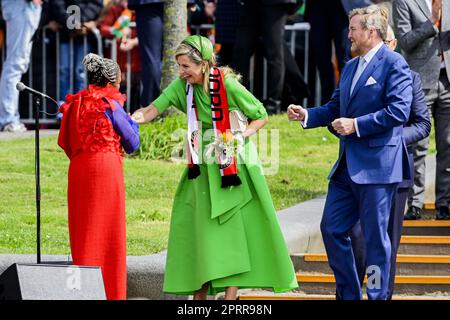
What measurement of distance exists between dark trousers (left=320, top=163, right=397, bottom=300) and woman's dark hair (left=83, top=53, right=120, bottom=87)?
1598 millimetres

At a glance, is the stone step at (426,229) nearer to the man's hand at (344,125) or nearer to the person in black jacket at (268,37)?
the man's hand at (344,125)

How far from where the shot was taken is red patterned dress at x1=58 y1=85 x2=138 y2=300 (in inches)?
369

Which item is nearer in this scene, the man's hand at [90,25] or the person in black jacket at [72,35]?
the person in black jacket at [72,35]

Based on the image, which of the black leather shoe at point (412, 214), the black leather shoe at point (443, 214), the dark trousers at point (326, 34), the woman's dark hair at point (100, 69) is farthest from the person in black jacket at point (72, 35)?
the woman's dark hair at point (100, 69)

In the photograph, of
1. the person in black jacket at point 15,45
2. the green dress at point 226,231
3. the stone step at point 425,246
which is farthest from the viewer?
the person in black jacket at point 15,45

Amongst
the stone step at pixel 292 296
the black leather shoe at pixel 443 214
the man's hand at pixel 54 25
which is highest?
the man's hand at pixel 54 25

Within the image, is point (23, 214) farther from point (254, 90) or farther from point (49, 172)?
point (254, 90)

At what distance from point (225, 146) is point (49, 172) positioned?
420cm

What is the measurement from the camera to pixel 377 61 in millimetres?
9117

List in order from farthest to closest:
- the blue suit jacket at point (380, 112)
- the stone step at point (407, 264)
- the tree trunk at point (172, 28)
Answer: the tree trunk at point (172, 28) → the stone step at point (407, 264) → the blue suit jacket at point (380, 112)

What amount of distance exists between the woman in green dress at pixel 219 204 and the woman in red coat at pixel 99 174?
0.19 m

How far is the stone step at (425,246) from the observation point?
37.1ft

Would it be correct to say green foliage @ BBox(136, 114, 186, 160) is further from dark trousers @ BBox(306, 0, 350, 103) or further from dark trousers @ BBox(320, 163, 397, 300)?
dark trousers @ BBox(320, 163, 397, 300)

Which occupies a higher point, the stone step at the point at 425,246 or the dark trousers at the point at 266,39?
the dark trousers at the point at 266,39
